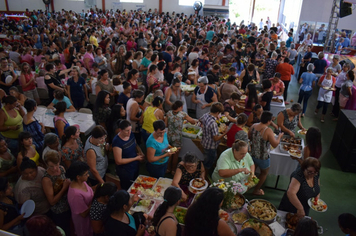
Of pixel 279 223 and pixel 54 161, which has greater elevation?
pixel 54 161

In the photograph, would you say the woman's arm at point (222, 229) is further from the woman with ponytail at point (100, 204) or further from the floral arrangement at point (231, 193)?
the woman with ponytail at point (100, 204)

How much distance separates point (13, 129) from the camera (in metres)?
4.08

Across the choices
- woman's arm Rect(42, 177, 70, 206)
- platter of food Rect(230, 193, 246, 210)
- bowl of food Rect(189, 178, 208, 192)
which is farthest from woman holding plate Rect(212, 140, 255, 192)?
woman's arm Rect(42, 177, 70, 206)

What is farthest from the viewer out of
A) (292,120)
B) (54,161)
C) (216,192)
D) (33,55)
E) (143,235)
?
(33,55)

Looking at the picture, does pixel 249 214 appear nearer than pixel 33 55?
Yes

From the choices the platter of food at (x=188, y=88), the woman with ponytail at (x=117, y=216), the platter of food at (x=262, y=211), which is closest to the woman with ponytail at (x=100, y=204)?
the woman with ponytail at (x=117, y=216)

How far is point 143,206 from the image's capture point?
9.99 ft

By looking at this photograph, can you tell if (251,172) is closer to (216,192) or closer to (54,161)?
(216,192)

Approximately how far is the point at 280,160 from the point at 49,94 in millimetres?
5138

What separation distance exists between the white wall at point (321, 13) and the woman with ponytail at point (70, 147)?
1502cm

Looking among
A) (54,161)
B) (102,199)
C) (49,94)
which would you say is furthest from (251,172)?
(49,94)

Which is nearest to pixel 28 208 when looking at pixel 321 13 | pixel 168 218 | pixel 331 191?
pixel 168 218

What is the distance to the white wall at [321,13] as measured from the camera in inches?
546

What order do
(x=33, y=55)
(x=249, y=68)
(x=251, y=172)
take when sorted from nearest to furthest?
(x=251, y=172) < (x=249, y=68) < (x=33, y=55)
